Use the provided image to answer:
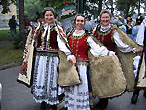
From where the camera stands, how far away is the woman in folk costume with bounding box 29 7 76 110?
3516mm

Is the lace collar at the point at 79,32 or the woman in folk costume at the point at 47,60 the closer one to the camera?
the lace collar at the point at 79,32

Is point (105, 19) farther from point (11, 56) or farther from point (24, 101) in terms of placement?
point (11, 56)

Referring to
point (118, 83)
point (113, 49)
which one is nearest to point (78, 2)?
point (113, 49)

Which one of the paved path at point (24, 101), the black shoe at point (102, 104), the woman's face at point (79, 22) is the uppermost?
the woman's face at point (79, 22)

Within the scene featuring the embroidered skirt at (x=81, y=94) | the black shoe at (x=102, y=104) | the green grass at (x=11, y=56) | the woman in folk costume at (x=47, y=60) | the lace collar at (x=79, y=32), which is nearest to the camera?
the embroidered skirt at (x=81, y=94)

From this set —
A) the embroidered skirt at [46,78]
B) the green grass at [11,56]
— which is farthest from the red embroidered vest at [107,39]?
the green grass at [11,56]

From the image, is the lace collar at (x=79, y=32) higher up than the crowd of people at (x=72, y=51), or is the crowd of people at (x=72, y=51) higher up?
the lace collar at (x=79, y=32)

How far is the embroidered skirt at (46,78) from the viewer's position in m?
3.52

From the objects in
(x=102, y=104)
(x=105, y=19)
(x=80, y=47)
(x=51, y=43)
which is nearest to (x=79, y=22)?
(x=80, y=47)

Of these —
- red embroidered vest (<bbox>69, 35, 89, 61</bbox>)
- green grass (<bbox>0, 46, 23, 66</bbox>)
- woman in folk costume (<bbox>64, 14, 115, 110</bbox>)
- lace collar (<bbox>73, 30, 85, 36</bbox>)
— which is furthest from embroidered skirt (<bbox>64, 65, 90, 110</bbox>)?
green grass (<bbox>0, 46, 23, 66</bbox>)

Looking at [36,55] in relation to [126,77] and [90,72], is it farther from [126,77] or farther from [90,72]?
[126,77]

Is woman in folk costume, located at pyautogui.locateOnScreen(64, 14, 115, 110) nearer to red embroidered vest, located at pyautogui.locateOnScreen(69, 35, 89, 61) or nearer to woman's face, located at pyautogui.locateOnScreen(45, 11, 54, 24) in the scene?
red embroidered vest, located at pyautogui.locateOnScreen(69, 35, 89, 61)

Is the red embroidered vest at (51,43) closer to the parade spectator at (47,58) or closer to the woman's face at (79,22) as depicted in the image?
the parade spectator at (47,58)

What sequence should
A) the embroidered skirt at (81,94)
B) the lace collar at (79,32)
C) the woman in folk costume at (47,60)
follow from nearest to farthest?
the embroidered skirt at (81,94) → the lace collar at (79,32) → the woman in folk costume at (47,60)
